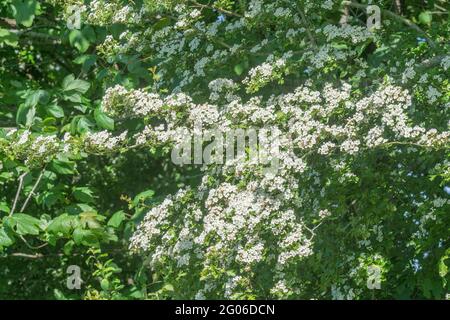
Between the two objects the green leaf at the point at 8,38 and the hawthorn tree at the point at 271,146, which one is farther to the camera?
the green leaf at the point at 8,38

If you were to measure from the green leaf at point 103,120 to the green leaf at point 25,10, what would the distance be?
106cm

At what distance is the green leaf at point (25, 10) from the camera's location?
6785 mm

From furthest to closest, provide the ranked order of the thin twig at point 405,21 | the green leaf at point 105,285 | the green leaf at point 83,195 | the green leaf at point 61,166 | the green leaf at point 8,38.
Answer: the green leaf at point 8,38 < the green leaf at point 83,195 < the green leaf at point 105,285 < the green leaf at point 61,166 < the thin twig at point 405,21

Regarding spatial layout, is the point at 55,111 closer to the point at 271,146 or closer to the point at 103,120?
the point at 103,120

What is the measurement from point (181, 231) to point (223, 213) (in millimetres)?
509

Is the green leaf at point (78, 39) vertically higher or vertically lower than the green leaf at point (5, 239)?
higher

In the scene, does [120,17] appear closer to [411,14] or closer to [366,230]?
[366,230]

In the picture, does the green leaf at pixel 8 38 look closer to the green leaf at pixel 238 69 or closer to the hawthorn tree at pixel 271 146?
the hawthorn tree at pixel 271 146

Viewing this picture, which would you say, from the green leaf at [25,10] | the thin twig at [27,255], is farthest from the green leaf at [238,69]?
the thin twig at [27,255]

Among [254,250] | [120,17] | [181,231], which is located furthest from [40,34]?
[254,250]

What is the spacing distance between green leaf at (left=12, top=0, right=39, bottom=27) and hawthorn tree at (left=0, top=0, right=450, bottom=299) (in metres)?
0.01

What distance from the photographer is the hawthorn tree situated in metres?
5.15
